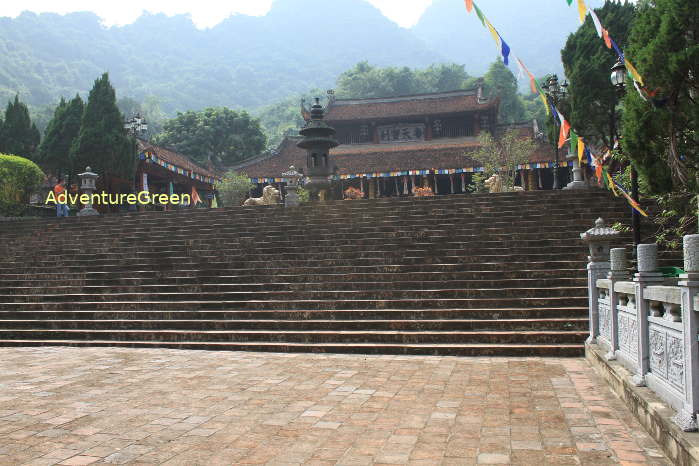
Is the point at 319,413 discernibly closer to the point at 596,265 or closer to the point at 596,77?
the point at 596,265

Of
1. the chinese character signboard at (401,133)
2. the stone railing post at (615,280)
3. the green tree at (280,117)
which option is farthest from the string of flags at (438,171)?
the green tree at (280,117)

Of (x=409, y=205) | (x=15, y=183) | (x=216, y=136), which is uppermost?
(x=216, y=136)

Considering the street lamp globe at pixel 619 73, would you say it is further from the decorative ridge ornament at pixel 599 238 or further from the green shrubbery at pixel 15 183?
the green shrubbery at pixel 15 183

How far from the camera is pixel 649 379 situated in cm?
438

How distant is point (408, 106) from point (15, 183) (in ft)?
72.5

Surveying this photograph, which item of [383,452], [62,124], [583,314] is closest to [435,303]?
Answer: [583,314]

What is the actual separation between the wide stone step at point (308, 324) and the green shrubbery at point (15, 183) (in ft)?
31.5

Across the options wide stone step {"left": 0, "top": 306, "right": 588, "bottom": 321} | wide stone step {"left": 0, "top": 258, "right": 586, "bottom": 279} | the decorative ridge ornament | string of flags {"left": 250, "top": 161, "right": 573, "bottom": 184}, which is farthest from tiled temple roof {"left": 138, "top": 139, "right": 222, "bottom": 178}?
the decorative ridge ornament

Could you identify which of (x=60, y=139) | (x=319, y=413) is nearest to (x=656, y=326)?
(x=319, y=413)

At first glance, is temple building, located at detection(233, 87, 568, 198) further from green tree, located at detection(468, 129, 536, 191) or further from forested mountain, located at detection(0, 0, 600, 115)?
forested mountain, located at detection(0, 0, 600, 115)

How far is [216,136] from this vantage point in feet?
146

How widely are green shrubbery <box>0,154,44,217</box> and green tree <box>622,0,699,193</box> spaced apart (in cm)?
1828

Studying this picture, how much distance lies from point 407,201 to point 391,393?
9116mm

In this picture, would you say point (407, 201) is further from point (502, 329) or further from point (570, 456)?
point (570, 456)
